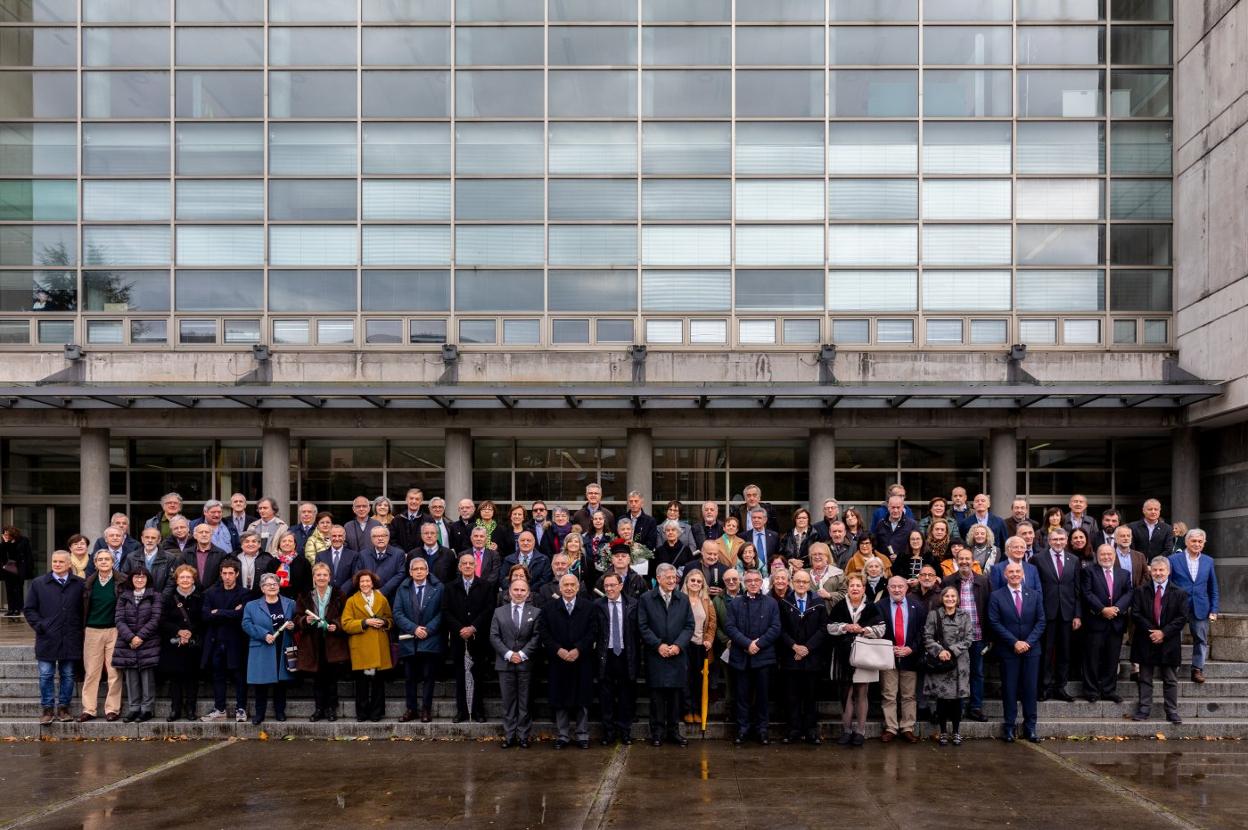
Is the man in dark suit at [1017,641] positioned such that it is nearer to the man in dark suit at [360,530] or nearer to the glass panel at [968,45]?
the man in dark suit at [360,530]

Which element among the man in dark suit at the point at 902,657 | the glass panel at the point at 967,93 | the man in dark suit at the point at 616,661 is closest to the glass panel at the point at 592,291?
the glass panel at the point at 967,93

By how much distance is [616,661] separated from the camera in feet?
37.0

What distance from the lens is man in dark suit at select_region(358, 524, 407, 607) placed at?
39.9 feet

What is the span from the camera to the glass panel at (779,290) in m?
20.0

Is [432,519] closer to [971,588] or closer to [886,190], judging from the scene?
[971,588]

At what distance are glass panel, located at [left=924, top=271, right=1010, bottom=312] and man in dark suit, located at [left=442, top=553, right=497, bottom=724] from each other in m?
11.2

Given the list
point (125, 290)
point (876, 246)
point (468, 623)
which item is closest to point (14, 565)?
point (125, 290)

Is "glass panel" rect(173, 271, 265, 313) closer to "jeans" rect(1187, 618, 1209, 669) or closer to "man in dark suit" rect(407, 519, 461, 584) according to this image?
"man in dark suit" rect(407, 519, 461, 584)

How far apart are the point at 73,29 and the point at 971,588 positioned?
18325 mm

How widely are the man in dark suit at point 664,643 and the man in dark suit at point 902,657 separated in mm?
1985

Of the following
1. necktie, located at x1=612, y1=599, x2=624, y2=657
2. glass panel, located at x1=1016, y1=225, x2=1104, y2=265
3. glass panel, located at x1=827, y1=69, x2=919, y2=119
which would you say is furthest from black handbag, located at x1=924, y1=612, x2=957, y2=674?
glass panel, located at x1=827, y1=69, x2=919, y2=119

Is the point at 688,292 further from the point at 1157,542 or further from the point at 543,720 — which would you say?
the point at 543,720

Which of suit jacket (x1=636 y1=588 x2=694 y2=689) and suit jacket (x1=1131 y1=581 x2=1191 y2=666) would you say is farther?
suit jacket (x1=1131 y1=581 x2=1191 y2=666)

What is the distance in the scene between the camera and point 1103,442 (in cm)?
2078
